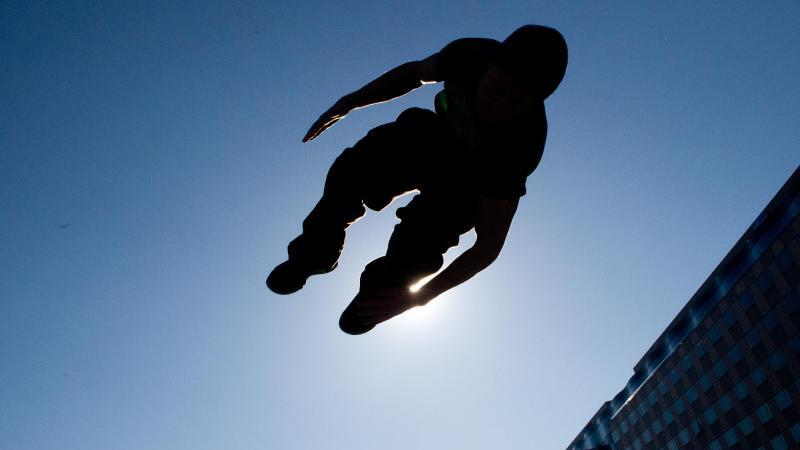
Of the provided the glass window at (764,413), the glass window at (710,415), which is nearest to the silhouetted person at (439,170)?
the glass window at (764,413)

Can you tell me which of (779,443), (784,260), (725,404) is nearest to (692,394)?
(725,404)

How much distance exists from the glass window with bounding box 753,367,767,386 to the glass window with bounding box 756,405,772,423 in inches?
83.8

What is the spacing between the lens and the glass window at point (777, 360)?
1684 inches

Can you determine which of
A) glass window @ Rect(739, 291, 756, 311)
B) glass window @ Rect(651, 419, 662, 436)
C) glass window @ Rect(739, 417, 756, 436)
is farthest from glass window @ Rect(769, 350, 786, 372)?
glass window @ Rect(651, 419, 662, 436)

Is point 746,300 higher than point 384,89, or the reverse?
point 746,300

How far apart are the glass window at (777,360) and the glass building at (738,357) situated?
0.09 metres

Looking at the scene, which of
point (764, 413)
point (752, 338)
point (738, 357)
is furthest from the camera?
point (738, 357)

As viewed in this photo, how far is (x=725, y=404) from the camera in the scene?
4962 centimetres

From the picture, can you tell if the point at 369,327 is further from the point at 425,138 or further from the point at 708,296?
the point at 708,296

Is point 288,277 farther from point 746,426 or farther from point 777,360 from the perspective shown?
point 746,426

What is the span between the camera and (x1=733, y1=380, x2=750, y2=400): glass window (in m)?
47.1

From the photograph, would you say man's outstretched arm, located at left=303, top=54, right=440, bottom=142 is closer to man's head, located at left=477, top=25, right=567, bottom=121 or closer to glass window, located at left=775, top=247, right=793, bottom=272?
man's head, located at left=477, top=25, right=567, bottom=121

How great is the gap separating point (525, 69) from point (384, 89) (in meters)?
1.12

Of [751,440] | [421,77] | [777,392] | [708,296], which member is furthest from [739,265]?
[421,77]
